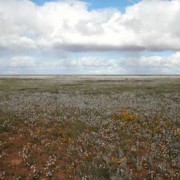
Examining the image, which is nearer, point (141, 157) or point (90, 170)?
point (90, 170)

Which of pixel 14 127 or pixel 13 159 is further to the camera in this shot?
pixel 14 127

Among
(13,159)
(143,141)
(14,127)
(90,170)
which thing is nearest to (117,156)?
(90,170)

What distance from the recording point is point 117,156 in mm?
10188

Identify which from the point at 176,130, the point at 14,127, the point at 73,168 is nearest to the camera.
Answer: the point at 73,168

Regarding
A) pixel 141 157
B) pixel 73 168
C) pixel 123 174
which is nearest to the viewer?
pixel 123 174

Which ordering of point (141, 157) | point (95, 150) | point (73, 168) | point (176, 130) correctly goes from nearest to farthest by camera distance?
point (73, 168) < point (141, 157) < point (95, 150) < point (176, 130)

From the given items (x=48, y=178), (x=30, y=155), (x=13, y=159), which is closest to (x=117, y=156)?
(x=48, y=178)

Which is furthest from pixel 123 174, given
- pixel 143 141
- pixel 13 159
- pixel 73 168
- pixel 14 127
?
pixel 14 127

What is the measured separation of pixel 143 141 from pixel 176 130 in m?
3.23

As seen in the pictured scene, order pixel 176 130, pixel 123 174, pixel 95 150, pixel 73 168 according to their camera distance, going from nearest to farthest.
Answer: pixel 123 174
pixel 73 168
pixel 95 150
pixel 176 130

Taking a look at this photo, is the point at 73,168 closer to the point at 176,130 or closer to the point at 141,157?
the point at 141,157

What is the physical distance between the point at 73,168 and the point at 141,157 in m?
3.54

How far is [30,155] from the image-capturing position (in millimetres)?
10469

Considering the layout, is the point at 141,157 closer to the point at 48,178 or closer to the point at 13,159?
the point at 48,178
